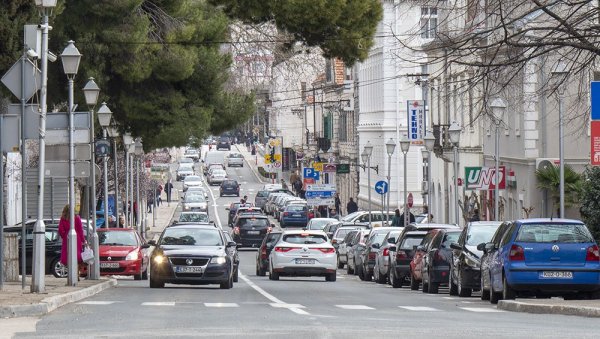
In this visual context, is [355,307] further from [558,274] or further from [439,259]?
[439,259]

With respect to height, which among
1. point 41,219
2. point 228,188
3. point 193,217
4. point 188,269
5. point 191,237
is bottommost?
point 188,269

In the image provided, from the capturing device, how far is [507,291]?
24.6m

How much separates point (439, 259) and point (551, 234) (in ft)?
22.3

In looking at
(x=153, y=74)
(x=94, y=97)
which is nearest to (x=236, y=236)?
(x=153, y=74)

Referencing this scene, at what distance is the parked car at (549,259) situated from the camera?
79.7ft

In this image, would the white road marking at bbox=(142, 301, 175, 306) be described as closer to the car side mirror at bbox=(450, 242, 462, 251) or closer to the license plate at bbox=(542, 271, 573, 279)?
the license plate at bbox=(542, 271, 573, 279)

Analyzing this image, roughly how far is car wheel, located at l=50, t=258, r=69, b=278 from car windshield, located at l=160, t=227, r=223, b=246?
428cm

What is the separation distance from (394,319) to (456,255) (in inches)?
387

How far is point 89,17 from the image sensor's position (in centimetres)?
3369

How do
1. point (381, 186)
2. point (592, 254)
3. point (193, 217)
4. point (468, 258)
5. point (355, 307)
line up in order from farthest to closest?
point (193, 217), point (381, 186), point (468, 258), point (592, 254), point (355, 307)

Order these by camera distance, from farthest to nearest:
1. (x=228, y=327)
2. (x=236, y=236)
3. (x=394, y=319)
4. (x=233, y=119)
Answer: (x=236, y=236) → (x=233, y=119) → (x=394, y=319) → (x=228, y=327)

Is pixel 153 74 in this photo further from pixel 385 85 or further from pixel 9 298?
pixel 385 85

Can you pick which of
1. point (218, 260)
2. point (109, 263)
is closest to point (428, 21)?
point (218, 260)

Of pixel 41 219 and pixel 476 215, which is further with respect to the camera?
pixel 476 215
